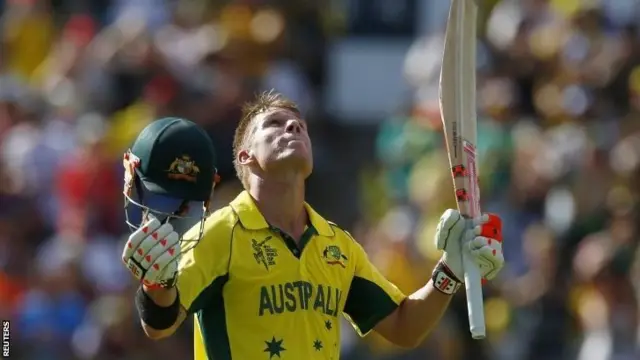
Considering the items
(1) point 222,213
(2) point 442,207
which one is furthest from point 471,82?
(2) point 442,207

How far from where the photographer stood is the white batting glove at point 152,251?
18.6ft

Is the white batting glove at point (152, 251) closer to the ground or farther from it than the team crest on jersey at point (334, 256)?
farther from it

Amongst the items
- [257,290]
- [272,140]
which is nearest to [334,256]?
[257,290]

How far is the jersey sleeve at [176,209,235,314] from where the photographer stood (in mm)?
6078

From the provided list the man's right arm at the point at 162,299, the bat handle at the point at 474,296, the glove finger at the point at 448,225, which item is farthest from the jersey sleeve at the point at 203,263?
the bat handle at the point at 474,296

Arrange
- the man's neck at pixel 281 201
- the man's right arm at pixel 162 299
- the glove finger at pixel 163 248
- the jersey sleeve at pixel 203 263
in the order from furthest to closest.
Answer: the man's neck at pixel 281 201, the jersey sleeve at pixel 203 263, the man's right arm at pixel 162 299, the glove finger at pixel 163 248

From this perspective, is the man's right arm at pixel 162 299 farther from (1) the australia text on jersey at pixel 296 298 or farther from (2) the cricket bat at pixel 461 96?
(2) the cricket bat at pixel 461 96

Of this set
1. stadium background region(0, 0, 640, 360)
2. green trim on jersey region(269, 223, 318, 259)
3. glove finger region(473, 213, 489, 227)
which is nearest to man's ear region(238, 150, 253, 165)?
green trim on jersey region(269, 223, 318, 259)

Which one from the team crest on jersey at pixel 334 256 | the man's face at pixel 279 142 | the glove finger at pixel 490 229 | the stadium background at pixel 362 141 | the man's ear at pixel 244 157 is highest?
the man's face at pixel 279 142

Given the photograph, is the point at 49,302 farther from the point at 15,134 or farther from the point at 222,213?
the point at 222,213

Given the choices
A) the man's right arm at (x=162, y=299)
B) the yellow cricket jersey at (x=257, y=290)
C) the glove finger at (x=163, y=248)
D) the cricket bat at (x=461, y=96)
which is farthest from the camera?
the cricket bat at (x=461, y=96)

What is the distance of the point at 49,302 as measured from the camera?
11102 millimetres

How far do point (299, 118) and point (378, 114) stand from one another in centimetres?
702

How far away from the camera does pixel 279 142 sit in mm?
6398
